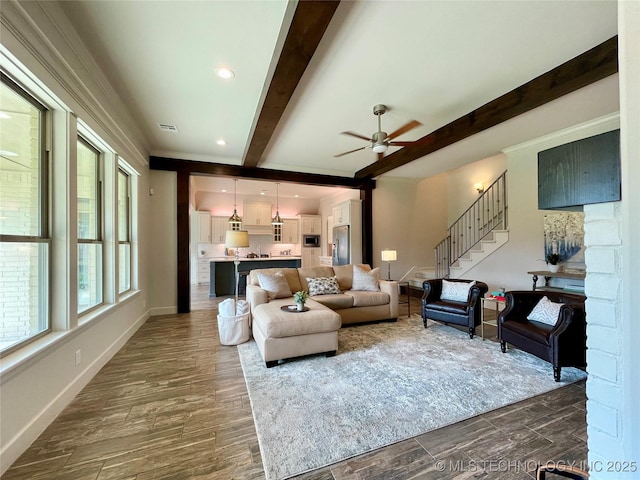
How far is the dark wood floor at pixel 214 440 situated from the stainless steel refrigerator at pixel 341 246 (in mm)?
4356

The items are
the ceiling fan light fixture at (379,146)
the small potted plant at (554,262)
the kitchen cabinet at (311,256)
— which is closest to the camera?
the ceiling fan light fixture at (379,146)

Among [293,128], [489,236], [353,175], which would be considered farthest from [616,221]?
[489,236]

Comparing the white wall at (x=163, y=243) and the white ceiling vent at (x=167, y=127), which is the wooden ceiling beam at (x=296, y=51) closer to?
the white ceiling vent at (x=167, y=127)

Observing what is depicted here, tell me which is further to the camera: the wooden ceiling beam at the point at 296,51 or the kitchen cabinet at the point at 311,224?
the kitchen cabinet at the point at 311,224

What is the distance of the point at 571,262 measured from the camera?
4.23m

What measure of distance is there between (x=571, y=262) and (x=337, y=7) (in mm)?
4977

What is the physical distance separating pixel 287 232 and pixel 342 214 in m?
3.56

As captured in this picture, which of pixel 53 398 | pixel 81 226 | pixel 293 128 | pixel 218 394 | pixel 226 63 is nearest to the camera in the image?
pixel 53 398

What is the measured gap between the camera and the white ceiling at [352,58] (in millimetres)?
1941

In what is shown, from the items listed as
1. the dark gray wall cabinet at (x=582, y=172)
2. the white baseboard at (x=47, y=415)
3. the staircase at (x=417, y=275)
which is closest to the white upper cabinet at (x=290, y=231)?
the staircase at (x=417, y=275)

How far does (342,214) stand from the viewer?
6.79 meters

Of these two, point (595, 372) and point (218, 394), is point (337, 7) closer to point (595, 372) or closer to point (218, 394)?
point (595, 372)

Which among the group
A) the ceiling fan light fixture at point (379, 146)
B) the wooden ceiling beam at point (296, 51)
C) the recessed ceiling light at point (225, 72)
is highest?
the recessed ceiling light at point (225, 72)

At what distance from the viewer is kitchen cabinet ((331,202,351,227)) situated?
6.46 meters
